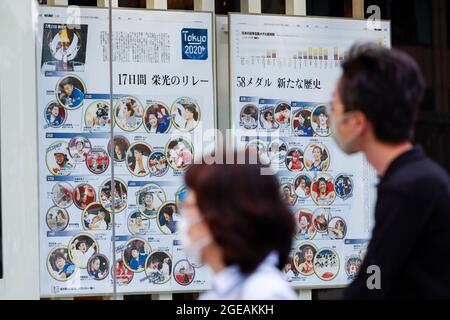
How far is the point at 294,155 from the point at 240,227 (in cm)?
336

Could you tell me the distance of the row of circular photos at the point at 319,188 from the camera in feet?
17.8

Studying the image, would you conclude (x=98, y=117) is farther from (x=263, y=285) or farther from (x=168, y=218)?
(x=263, y=285)

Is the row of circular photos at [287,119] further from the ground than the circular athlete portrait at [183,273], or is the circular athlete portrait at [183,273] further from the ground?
the row of circular photos at [287,119]

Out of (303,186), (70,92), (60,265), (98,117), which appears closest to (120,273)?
(60,265)

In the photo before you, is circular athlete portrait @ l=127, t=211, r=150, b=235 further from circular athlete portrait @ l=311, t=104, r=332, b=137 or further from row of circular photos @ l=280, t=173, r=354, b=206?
circular athlete portrait @ l=311, t=104, r=332, b=137

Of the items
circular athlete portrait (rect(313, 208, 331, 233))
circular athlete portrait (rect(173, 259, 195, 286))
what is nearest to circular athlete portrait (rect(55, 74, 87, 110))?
circular athlete portrait (rect(173, 259, 195, 286))

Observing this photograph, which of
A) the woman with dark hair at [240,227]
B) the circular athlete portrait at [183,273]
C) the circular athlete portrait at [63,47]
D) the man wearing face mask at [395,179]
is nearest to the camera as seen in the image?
the woman with dark hair at [240,227]

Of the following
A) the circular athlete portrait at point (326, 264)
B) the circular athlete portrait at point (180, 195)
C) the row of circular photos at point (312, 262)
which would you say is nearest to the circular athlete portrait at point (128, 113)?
the circular athlete portrait at point (180, 195)

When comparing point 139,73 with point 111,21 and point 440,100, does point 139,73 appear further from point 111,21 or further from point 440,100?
point 440,100

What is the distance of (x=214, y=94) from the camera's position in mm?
5297

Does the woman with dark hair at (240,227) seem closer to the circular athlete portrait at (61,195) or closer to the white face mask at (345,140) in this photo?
the white face mask at (345,140)

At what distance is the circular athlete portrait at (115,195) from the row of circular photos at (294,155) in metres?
0.71

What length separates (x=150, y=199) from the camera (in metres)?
5.26
